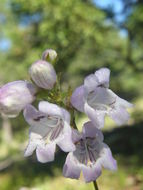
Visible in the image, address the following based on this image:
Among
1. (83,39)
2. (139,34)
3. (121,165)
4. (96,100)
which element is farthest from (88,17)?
(96,100)

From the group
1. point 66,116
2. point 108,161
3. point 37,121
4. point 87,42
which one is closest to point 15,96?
point 37,121

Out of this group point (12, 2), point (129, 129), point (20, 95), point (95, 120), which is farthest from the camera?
point (129, 129)

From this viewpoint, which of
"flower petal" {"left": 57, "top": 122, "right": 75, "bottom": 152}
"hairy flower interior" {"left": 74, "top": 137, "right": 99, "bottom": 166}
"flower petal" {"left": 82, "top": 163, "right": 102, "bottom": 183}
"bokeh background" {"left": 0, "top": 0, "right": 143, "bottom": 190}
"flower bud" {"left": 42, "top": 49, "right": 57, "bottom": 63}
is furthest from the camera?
"bokeh background" {"left": 0, "top": 0, "right": 143, "bottom": 190}

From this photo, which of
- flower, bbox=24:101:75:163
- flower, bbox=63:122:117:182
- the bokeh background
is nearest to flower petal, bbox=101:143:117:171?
flower, bbox=63:122:117:182

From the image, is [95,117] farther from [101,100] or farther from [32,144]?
[32,144]

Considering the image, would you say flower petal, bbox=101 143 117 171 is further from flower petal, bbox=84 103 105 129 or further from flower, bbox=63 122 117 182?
flower petal, bbox=84 103 105 129

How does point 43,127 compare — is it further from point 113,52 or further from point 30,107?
point 113,52

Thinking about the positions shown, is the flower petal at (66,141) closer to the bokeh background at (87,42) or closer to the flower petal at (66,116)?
the flower petal at (66,116)
